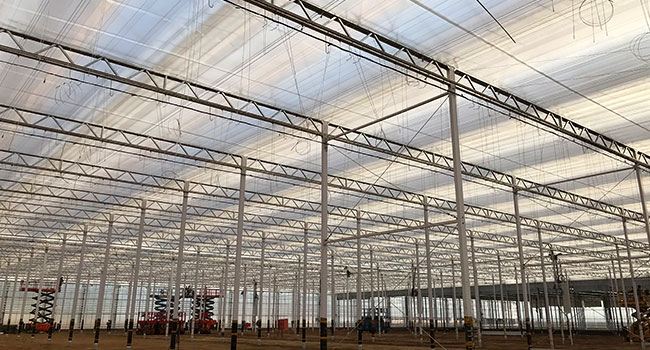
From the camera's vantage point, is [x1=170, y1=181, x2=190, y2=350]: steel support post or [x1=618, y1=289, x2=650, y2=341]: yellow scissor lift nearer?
[x1=170, y1=181, x2=190, y2=350]: steel support post

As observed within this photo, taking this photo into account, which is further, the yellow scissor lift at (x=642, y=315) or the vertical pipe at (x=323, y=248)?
the yellow scissor lift at (x=642, y=315)

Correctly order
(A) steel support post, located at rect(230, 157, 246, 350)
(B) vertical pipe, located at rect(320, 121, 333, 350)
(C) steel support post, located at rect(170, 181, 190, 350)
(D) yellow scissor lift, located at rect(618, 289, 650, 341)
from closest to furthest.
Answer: (B) vertical pipe, located at rect(320, 121, 333, 350), (A) steel support post, located at rect(230, 157, 246, 350), (C) steel support post, located at rect(170, 181, 190, 350), (D) yellow scissor lift, located at rect(618, 289, 650, 341)

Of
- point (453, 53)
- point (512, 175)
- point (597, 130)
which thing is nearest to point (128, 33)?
point (453, 53)

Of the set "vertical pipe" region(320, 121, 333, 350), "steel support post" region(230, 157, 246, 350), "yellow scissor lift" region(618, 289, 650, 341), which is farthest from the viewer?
"yellow scissor lift" region(618, 289, 650, 341)

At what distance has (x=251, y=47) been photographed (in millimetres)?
15008

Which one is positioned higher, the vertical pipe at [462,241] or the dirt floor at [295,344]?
the vertical pipe at [462,241]

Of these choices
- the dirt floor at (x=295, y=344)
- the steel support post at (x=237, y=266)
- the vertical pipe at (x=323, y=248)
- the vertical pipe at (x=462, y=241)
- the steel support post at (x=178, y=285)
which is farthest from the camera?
the dirt floor at (x=295, y=344)

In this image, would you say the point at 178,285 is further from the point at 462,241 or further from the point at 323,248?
the point at 462,241

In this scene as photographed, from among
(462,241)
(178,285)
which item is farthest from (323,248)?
(178,285)

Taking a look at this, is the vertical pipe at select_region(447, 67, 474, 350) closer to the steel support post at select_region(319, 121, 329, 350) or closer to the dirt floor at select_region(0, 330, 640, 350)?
the steel support post at select_region(319, 121, 329, 350)

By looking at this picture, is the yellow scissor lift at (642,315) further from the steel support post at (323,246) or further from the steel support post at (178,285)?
the steel support post at (178,285)

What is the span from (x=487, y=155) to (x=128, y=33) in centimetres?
1784

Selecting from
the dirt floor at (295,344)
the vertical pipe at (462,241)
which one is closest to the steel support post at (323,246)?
the dirt floor at (295,344)

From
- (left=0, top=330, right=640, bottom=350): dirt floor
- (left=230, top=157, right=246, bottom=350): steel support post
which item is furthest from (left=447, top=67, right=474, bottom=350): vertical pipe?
(left=230, top=157, right=246, bottom=350): steel support post
